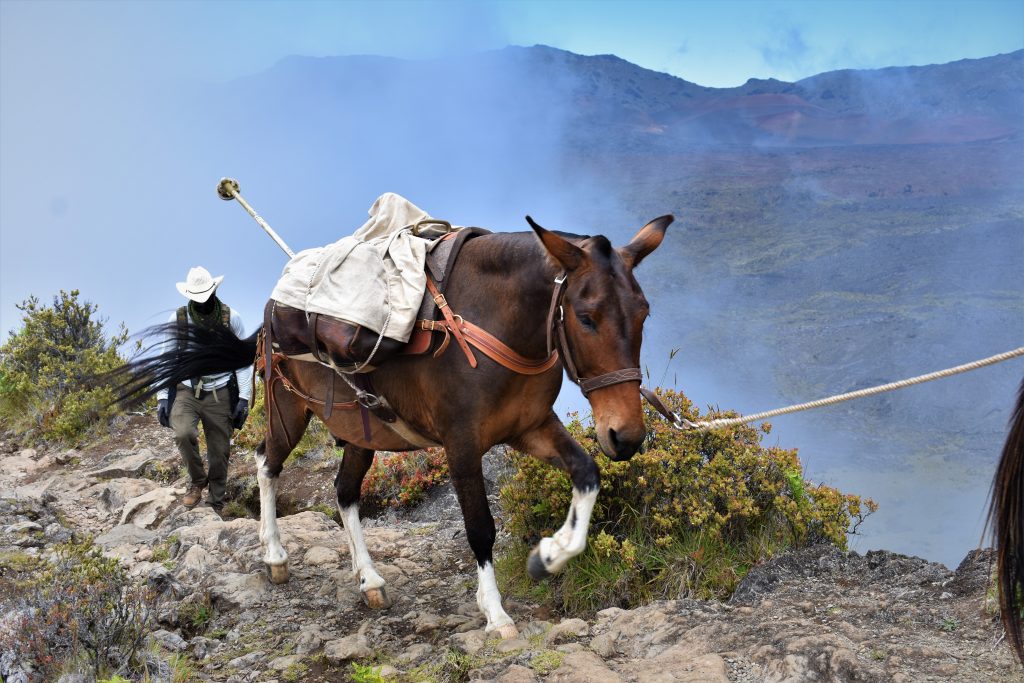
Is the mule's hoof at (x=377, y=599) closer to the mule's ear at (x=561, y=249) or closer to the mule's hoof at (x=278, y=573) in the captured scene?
the mule's hoof at (x=278, y=573)

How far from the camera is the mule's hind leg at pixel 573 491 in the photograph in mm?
3848

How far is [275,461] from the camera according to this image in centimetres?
589

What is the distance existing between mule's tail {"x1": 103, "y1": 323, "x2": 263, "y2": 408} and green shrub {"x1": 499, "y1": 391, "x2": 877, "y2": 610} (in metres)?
2.52

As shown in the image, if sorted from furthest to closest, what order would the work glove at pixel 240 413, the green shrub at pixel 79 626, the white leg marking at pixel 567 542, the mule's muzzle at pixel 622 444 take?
the work glove at pixel 240 413 < the green shrub at pixel 79 626 < the white leg marking at pixel 567 542 < the mule's muzzle at pixel 622 444

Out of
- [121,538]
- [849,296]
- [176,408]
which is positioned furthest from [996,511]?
[849,296]

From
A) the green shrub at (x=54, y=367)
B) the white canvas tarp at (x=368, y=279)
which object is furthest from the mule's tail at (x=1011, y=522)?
the green shrub at (x=54, y=367)

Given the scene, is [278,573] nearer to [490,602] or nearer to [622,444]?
[490,602]

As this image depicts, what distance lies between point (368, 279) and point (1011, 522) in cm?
317

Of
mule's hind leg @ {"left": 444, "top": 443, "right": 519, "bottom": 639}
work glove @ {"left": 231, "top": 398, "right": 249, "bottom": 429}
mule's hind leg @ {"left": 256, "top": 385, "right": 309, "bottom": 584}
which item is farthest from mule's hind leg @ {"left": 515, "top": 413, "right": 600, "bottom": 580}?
work glove @ {"left": 231, "top": 398, "right": 249, "bottom": 429}

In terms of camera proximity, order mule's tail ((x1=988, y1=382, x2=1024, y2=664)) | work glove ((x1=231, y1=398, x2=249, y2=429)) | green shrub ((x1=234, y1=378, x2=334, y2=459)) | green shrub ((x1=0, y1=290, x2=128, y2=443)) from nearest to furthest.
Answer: mule's tail ((x1=988, y1=382, x2=1024, y2=664)) < work glove ((x1=231, y1=398, x2=249, y2=429)) < green shrub ((x1=234, y1=378, x2=334, y2=459)) < green shrub ((x1=0, y1=290, x2=128, y2=443))

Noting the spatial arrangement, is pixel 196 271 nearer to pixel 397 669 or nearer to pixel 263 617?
pixel 263 617

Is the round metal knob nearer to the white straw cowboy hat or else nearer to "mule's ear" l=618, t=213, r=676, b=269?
the white straw cowboy hat

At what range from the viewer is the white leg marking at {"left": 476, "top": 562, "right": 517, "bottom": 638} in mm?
4359

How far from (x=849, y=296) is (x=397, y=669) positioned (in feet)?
89.6
